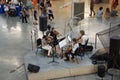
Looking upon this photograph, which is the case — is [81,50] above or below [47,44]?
below

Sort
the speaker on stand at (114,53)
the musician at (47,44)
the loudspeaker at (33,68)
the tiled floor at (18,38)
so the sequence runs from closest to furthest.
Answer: the loudspeaker at (33,68) → the speaker on stand at (114,53) → the tiled floor at (18,38) → the musician at (47,44)

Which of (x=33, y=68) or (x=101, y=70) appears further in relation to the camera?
(x=101, y=70)

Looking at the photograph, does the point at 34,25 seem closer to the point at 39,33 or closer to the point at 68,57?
the point at 39,33

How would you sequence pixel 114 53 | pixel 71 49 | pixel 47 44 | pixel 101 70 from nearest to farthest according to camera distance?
1. pixel 101 70
2. pixel 114 53
3. pixel 71 49
4. pixel 47 44

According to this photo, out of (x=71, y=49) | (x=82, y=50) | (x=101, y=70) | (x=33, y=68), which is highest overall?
(x=71, y=49)

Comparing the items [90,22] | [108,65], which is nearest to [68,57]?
[108,65]

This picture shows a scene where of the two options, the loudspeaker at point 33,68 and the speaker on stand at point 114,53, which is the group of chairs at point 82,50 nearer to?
the speaker on stand at point 114,53

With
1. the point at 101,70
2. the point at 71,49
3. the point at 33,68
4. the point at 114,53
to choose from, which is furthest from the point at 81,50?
the point at 33,68

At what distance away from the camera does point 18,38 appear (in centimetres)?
1653

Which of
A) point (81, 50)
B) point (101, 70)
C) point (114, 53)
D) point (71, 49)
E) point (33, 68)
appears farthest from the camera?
point (81, 50)

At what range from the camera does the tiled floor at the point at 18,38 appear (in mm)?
11711

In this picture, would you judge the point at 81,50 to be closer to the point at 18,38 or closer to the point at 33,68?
the point at 33,68

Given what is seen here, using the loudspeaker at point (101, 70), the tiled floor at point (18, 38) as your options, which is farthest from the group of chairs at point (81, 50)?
the loudspeaker at point (101, 70)

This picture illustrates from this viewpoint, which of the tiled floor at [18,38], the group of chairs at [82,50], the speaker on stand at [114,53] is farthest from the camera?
the group of chairs at [82,50]
